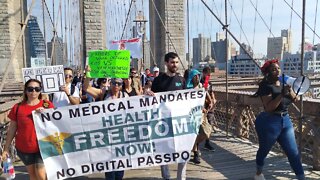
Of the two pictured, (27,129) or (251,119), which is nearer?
(27,129)

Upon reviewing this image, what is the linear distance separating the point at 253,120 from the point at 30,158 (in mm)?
4712

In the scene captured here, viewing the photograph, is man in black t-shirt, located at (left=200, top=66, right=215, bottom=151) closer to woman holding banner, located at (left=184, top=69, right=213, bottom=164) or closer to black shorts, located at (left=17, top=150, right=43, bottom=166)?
woman holding banner, located at (left=184, top=69, right=213, bottom=164)

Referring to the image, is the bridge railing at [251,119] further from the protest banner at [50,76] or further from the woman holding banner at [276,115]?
the protest banner at [50,76]

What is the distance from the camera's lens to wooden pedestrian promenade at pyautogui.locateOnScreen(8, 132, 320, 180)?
4.84 m

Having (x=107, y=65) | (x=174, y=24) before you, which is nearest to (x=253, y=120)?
(x=107, y=65)

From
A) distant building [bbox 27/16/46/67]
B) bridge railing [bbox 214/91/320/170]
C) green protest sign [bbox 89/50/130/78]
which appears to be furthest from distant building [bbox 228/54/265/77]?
distant building [bbox 27/16/46/67]

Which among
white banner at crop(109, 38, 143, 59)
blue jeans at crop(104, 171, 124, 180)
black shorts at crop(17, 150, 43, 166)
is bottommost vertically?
blue jeans at crop(104, 171, 124, 180)

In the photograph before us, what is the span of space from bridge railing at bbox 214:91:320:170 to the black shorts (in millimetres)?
2619

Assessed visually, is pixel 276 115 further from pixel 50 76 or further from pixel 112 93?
pixel 50 76

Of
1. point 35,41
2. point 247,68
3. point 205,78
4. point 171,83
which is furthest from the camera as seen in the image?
A: point 247,68

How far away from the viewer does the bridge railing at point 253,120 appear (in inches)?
187

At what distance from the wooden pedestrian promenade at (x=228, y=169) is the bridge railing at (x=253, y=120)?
340 mm

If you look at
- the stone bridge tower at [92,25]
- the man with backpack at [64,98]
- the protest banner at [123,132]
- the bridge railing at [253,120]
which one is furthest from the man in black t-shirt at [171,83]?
the stone bridge tower at [92,25]

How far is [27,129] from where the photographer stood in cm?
351
